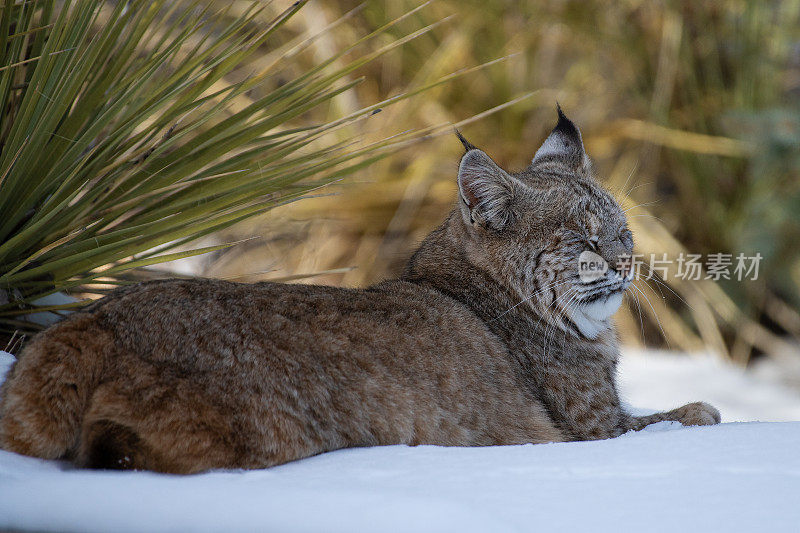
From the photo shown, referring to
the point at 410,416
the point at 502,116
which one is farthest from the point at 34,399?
the point at 502,116

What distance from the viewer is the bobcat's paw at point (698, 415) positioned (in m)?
2.97

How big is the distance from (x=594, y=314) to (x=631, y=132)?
4680mm

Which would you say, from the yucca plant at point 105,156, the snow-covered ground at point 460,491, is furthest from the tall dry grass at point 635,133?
the snow-covered ground at point 460,491

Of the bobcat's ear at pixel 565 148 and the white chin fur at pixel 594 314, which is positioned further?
the bobcat's ear at pixel 565 148

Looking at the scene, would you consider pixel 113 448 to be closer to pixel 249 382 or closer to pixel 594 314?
pixel 249 382

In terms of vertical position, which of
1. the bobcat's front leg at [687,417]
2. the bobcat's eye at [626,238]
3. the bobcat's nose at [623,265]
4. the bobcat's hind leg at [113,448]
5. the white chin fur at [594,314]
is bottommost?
the bobcat's hind leg at [113,448]

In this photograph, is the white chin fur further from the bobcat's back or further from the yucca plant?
the yucca plant

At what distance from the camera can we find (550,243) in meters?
3.08

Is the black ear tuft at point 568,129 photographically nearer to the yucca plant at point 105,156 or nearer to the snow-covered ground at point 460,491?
the yucca plant at point 105,156

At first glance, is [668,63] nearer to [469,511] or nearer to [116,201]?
[116,201]

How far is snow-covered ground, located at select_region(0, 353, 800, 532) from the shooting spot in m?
1.72

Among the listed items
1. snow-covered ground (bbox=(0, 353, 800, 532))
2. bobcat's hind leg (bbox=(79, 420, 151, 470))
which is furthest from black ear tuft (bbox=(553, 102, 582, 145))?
bobcat's hind leg (bbox=(79, 420, 151, 470))

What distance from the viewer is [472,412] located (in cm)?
262

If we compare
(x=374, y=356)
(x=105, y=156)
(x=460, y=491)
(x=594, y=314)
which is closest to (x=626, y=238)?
(x=594, y=314)
